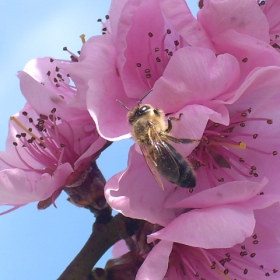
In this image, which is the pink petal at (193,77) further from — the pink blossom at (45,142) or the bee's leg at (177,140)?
the pink blossom at (45,142)

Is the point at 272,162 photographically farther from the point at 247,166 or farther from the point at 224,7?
the point at 224,7

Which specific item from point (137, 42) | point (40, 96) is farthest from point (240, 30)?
point (40, 96)

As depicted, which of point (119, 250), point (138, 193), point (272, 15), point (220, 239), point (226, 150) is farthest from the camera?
point (119, 250)

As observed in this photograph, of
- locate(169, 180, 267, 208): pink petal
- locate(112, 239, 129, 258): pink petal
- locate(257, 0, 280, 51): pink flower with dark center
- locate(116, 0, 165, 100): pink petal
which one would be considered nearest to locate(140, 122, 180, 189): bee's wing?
locate(169, 180, 267, 208): pink petal

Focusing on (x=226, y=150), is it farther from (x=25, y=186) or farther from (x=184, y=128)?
(x=25, y=186)

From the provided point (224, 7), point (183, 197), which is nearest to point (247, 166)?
point (183, 197)

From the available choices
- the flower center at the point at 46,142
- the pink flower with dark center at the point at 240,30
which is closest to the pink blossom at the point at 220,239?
the pink flower with dark center at the point at 240,30
